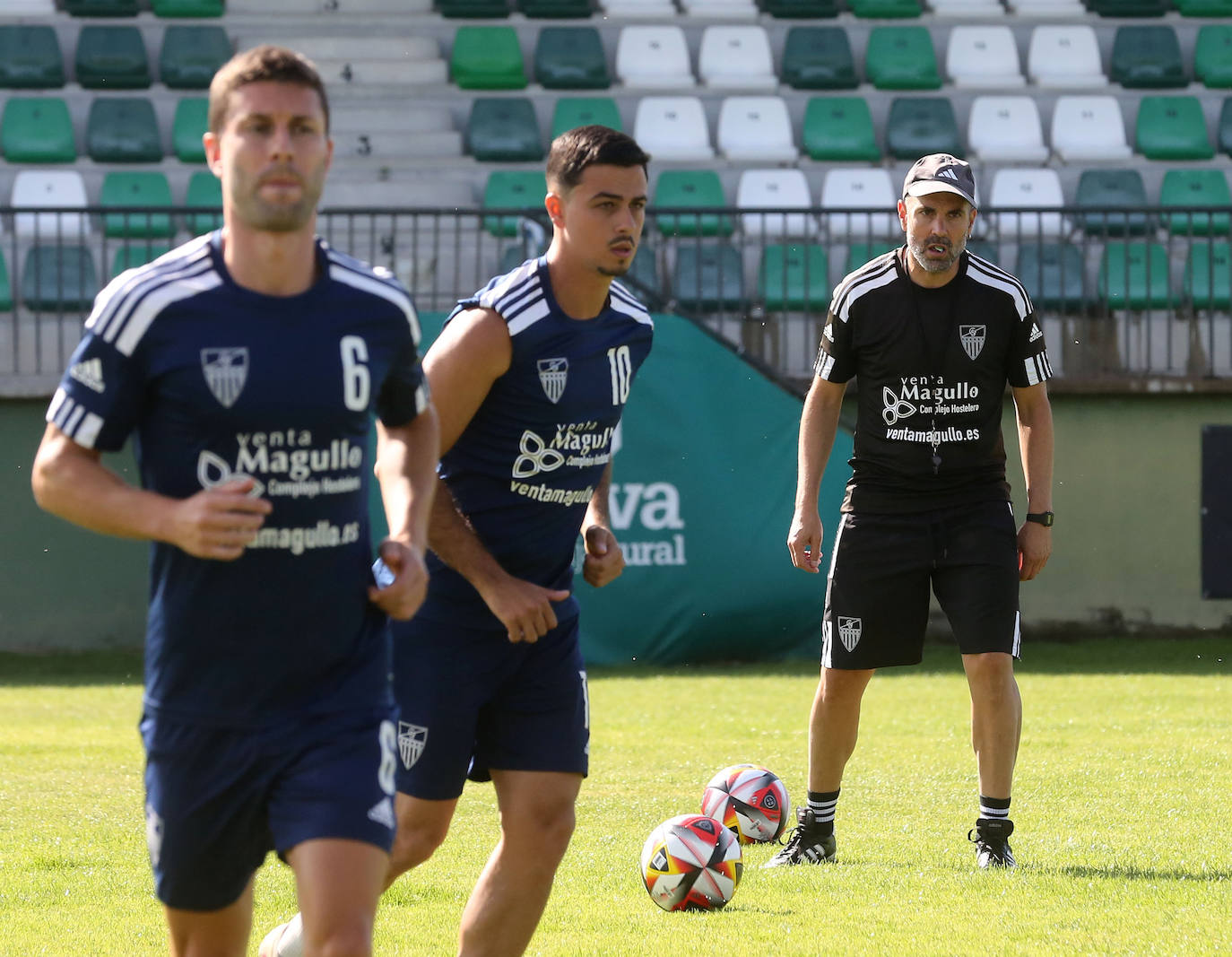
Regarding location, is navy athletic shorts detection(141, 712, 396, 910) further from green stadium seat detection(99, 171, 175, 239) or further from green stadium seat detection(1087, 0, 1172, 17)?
green stadium seat detection(1087, 0, 1172, 17)

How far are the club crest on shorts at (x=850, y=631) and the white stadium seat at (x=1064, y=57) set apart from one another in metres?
13.9

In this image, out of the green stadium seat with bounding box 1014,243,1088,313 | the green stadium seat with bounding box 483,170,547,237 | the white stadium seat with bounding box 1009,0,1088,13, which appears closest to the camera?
the green stadium seat with bounding box 1014,243,1088,313

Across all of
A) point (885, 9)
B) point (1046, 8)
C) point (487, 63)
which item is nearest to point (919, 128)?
point (885, 9)

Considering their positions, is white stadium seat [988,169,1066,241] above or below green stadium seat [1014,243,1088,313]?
above

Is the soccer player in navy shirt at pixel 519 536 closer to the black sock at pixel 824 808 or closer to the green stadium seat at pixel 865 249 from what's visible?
the black sock at pixel 824 808

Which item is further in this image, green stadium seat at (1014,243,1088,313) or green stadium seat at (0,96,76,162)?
green stadium seat at (0,96,76,162)

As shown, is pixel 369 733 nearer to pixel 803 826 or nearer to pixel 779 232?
pixel 803 826

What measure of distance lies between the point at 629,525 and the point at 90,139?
7881 mm

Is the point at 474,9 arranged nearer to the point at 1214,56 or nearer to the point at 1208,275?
the point at 1214,56

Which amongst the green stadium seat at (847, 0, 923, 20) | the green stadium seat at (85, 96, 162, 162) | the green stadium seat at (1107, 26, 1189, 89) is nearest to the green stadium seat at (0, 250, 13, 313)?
the green stadium seat at (85, 96, 162, 162)

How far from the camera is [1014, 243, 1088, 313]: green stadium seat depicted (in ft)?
48.1

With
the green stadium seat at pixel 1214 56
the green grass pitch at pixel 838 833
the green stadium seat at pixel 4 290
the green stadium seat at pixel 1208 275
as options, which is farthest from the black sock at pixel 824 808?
the green stadium seat at pixel 1214 56

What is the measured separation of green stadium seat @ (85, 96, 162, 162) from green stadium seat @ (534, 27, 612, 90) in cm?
409

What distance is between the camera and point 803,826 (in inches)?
244
